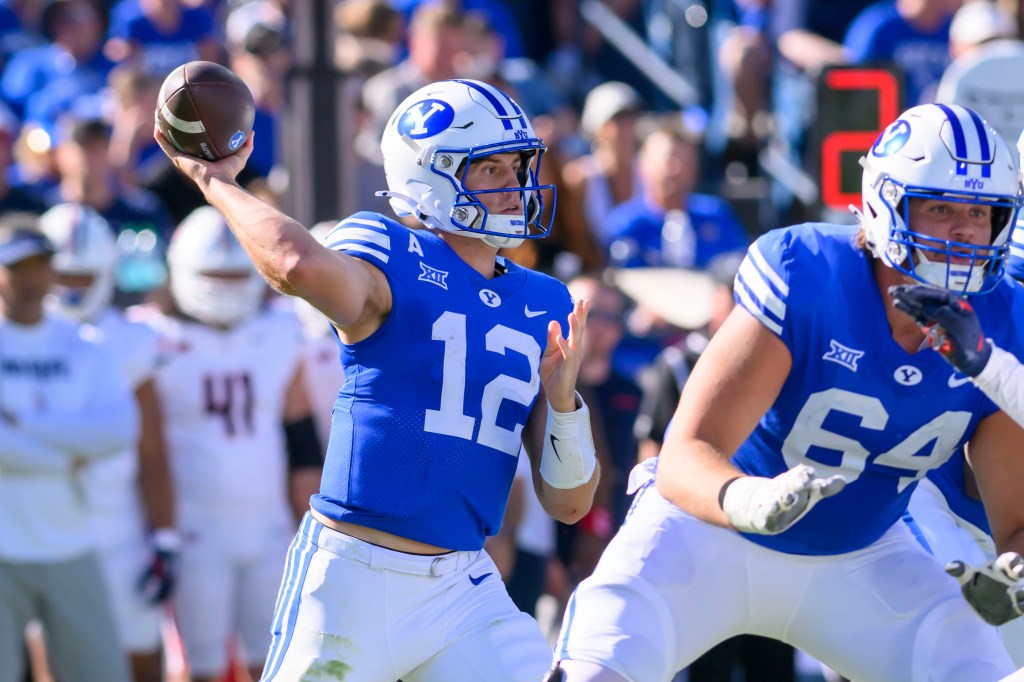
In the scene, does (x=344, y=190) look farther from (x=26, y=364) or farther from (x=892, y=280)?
(x=892, y=280)

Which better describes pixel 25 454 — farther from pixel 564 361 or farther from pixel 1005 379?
pixel 1005 379

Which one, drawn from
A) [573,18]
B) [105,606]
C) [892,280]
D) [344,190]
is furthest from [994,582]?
[573,18]

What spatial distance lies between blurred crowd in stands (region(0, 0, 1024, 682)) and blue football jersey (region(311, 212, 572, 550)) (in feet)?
4.99

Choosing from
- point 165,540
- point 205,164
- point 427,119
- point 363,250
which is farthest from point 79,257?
point 363,250

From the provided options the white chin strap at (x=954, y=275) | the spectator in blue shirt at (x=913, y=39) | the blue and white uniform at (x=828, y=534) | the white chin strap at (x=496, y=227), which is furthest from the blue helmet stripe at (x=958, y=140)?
the spectator in blue shirt at (x=913, y=39)

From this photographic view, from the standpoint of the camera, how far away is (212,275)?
752 cm

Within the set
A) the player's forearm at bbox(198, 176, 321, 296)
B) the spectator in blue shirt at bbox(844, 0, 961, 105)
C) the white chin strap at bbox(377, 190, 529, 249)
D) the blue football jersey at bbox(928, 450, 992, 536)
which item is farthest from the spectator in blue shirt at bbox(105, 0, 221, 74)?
the player's forearm at bbox(198, 176, 321, 296)

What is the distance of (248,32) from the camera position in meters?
9.63

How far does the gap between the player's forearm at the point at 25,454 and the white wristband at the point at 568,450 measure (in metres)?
Answer: 2.92

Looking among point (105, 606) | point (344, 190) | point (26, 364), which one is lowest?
point (105, 606)

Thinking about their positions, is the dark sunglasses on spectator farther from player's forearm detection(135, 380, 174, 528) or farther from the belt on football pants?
the belt on football pants

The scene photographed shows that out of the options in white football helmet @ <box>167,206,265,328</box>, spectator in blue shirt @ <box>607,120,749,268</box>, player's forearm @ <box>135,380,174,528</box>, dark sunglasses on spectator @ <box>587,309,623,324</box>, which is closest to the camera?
player's forearm @ <box>135,380,174,528</box>

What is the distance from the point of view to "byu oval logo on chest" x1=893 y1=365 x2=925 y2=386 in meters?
4.46

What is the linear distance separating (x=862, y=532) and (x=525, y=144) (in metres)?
1.28
